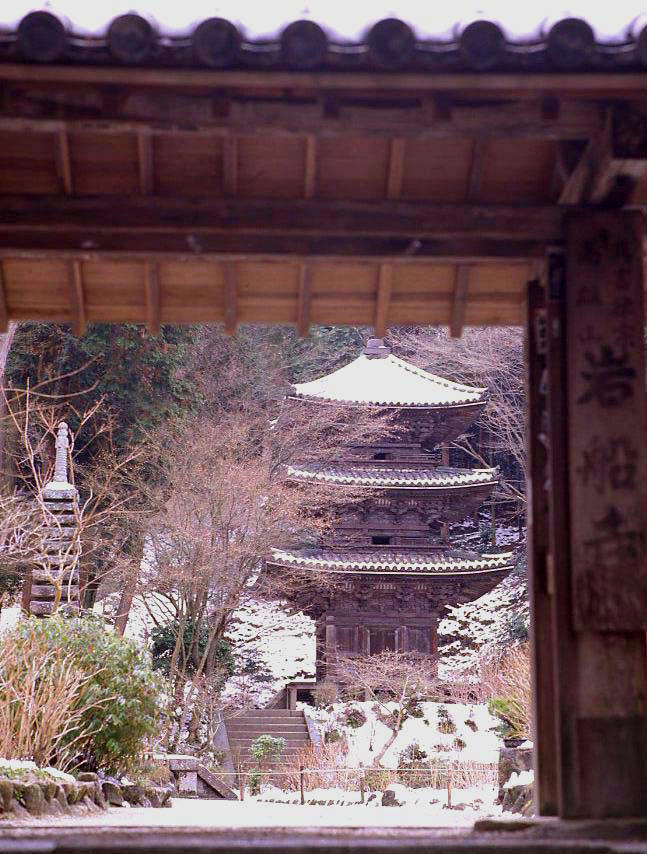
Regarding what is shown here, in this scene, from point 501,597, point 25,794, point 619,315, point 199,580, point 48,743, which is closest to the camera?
point 619,315

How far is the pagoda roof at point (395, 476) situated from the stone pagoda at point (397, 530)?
0.02 m

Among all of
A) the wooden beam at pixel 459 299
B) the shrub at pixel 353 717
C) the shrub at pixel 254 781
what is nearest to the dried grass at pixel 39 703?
the wooden beam at pixel 459 299

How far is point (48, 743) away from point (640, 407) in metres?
6.09

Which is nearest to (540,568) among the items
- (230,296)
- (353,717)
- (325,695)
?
(230,296)

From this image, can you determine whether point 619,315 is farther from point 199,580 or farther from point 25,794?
point 199,580

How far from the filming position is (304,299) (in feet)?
14.3

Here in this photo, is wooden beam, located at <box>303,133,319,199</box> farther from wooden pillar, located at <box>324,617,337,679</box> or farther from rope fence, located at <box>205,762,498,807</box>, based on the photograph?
wooden pillar, located at <box>324,617,337,679</box>

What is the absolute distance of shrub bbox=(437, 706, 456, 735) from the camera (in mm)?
19328

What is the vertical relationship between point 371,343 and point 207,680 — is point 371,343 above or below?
above

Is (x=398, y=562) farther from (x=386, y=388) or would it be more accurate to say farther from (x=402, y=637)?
(x=386, y=388)

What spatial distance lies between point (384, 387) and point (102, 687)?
13.9 metres

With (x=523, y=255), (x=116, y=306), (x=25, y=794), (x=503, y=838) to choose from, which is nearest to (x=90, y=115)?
(x=116, y=306)

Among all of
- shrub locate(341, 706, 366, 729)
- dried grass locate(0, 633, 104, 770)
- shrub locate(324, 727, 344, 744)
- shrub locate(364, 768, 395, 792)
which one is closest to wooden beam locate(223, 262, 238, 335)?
dried grass locate(0, 633, 104, 770)

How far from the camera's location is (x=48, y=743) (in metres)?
7.98
